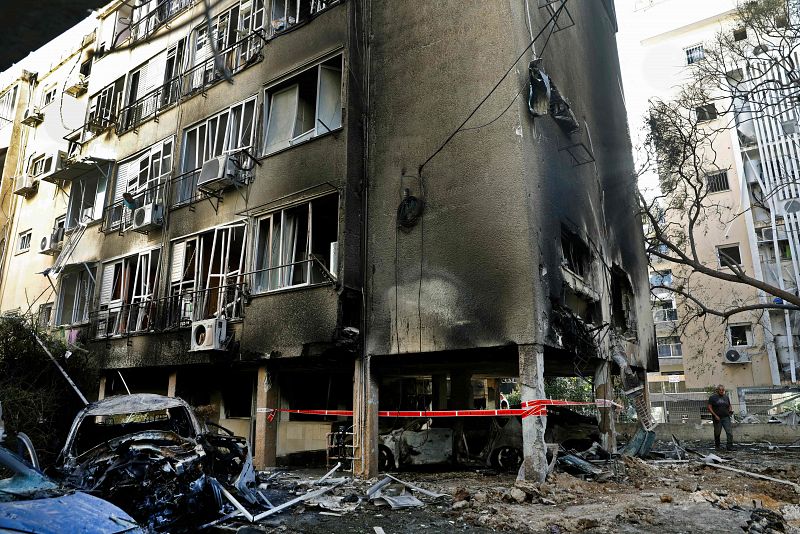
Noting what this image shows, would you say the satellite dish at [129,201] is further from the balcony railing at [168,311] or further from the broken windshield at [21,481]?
the broken windshield at [21,481]

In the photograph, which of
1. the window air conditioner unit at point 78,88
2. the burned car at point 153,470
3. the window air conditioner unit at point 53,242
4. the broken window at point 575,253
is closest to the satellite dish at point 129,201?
the window air conditioner unit at point 53,242

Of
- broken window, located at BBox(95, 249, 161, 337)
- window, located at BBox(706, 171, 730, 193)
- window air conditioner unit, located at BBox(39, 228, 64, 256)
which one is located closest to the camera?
broken window, located at BBox(95, 249, 161, 337)

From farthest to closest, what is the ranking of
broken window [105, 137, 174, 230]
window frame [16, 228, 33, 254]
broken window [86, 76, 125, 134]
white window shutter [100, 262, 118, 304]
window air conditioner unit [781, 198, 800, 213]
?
window air conditioner unit [781, 198, 800, 213] → window frame [16, 228, 33, 254] → broken window [86, 76, 125, 134] → white window shutter [100, 262, 118, 304] → broken window [105, 137, 174, 230]

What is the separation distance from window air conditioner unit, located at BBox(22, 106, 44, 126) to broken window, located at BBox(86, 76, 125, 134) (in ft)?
17.0

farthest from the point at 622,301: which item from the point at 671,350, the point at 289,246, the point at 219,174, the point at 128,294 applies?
the point at 671,350

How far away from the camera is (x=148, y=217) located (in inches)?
618

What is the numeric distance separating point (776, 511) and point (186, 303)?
12.8 m

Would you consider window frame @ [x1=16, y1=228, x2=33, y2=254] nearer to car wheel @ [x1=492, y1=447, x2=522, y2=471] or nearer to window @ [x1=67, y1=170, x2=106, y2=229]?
window @ [x1=67, y1=170, x2=106, y2=229]

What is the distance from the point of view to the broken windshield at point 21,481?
4.67 m

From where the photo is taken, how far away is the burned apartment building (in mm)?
10891

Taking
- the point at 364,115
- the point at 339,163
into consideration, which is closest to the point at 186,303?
the point at 339,163

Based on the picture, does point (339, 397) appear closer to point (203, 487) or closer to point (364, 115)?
point (364, 115)

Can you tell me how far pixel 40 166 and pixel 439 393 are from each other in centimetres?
1936

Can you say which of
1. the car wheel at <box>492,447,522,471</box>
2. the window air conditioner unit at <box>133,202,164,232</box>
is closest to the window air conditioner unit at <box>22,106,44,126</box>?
the window air conditioner unit at <box>133,202,164,232</box>
